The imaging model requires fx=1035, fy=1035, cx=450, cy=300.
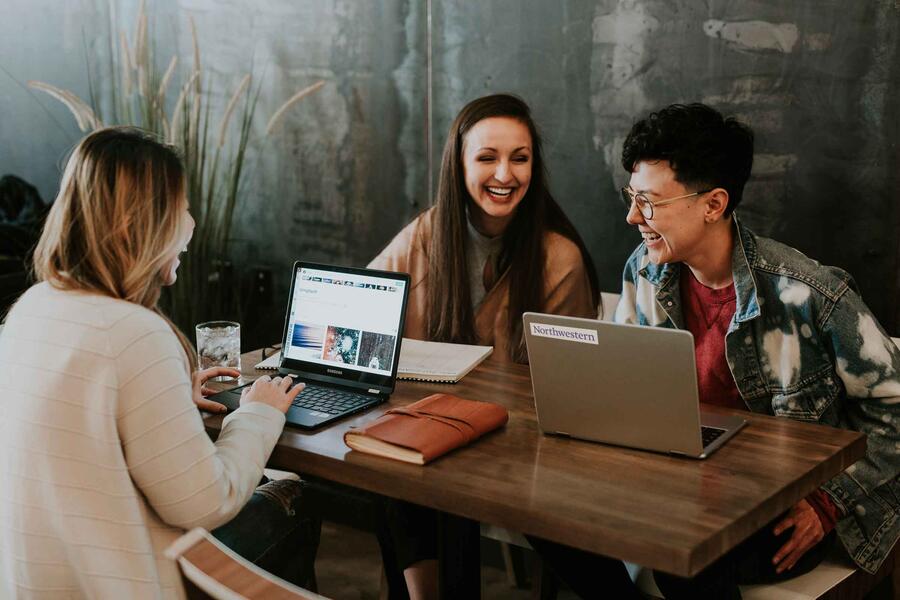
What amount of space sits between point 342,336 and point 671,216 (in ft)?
2.42

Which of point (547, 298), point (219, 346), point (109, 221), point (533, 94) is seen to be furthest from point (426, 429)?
point (533, 94)

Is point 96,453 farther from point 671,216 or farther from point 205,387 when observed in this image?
point 671,216

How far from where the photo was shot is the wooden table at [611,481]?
141 cm

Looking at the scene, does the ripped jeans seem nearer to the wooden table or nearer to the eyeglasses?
the wooden table

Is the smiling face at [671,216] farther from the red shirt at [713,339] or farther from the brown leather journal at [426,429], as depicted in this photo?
the brown leather journal at [426,429]

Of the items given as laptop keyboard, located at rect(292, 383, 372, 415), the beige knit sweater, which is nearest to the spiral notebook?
laptop keyboard, located at rect(292, 383, 372, 415)

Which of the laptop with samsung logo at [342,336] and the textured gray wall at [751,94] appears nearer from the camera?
the laptop with samsung logo at [342,336]

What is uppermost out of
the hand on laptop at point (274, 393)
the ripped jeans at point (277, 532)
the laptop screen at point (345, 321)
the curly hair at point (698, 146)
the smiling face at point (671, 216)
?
the curly hair at point (698, 146)

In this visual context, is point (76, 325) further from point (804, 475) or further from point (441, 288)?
point (441, 288)

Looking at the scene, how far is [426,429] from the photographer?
1.75 m

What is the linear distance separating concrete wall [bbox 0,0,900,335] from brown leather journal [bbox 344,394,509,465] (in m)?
1.43

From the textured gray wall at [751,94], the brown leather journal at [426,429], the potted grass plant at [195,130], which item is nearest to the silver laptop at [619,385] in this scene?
the brown leather journal at [426,429]

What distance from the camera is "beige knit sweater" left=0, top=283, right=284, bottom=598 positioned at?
1.50 m

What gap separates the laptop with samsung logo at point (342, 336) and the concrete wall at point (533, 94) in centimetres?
132
